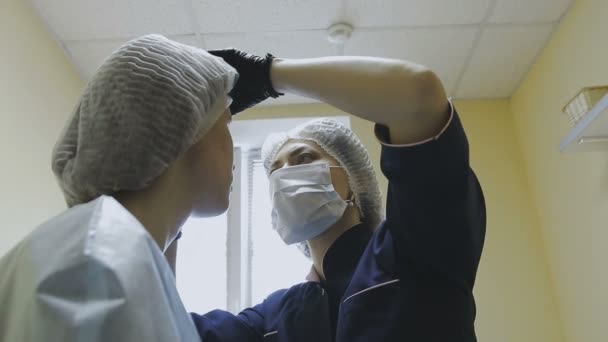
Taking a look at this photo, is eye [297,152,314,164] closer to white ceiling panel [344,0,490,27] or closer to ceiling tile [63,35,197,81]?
white ceiling panel [344,0,490,27]

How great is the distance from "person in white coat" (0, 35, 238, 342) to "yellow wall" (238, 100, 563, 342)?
1.56 metres

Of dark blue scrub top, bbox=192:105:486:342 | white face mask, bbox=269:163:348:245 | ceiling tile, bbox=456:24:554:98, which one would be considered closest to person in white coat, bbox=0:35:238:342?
dark blue scrub top, bbox=192:105:486:342

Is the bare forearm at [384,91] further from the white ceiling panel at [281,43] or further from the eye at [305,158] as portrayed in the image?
the white ceiling panel at [281,43]

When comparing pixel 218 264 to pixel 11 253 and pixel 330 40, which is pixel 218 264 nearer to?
pixel 330 40

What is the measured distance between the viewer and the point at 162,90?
2.45 ft

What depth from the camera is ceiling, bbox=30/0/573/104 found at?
6.14 feet

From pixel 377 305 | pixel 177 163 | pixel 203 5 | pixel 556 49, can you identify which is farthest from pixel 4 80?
pixel 556 49

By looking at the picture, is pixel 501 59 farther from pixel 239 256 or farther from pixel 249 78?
pixel 249 78

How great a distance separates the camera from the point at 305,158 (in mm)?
1446

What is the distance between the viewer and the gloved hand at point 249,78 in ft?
3.15

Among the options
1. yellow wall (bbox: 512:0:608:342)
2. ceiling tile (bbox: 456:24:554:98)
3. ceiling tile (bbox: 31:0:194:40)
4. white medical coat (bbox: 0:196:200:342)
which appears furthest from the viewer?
ceiling tile (bbox: 456:24:554:98)

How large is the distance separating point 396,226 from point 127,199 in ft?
1.46

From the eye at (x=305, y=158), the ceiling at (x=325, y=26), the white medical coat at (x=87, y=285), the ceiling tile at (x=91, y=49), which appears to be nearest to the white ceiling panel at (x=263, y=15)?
the ceiling at (x=325, y=26)

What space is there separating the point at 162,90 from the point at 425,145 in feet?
1.34
